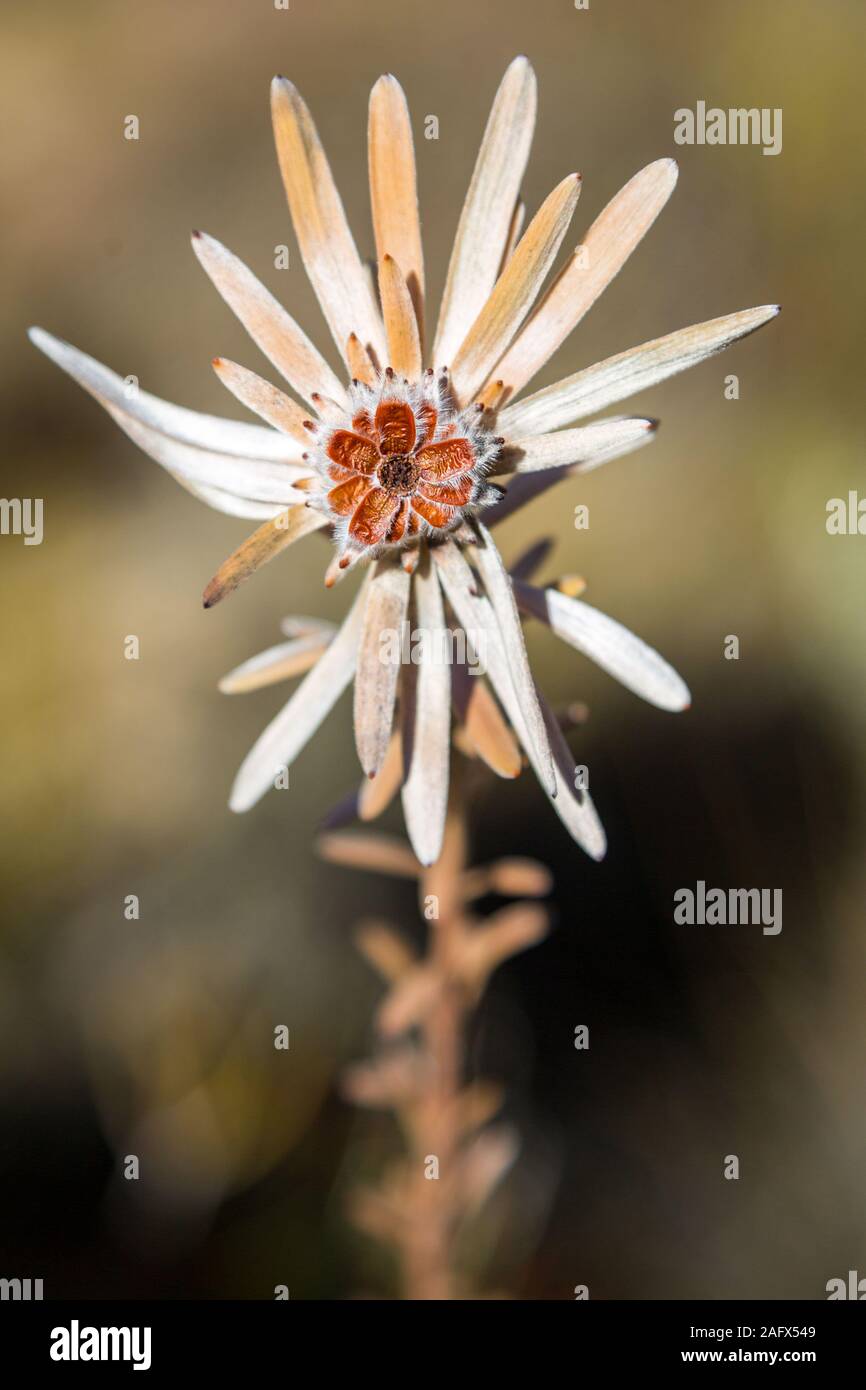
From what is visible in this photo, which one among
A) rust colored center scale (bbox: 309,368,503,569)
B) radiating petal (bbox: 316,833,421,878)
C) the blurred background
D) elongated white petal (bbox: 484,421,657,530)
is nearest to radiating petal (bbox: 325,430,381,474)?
rust colored center scale (bbox: 309,368,503,569)

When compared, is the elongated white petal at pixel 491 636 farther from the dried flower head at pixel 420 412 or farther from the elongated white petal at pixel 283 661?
the elongated white petal at pixel 283 661

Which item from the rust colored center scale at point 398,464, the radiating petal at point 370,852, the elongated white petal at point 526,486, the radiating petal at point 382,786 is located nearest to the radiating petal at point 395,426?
the rust colored center scale at point 398,464

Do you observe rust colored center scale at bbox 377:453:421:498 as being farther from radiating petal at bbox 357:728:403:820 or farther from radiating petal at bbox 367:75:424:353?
radiating petal at bbox 357:728:403:820

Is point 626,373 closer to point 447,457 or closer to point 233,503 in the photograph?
point 447,457

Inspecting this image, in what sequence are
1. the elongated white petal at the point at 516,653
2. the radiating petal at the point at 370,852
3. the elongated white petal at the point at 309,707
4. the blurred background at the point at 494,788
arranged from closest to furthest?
1. the elongated white petal at the point at 516,653
2. the elongated white petal at the point at 309,707
3. the radiating petal at the point at 370,852
4. the blurred background at the point at 494,788

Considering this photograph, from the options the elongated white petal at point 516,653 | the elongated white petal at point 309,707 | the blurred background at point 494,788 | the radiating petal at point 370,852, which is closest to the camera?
the elongated white petal at point 516,653

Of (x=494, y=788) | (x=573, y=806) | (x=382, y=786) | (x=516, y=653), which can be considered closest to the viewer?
(x=516, y=653)

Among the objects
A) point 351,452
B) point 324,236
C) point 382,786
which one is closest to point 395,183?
point 324,236
